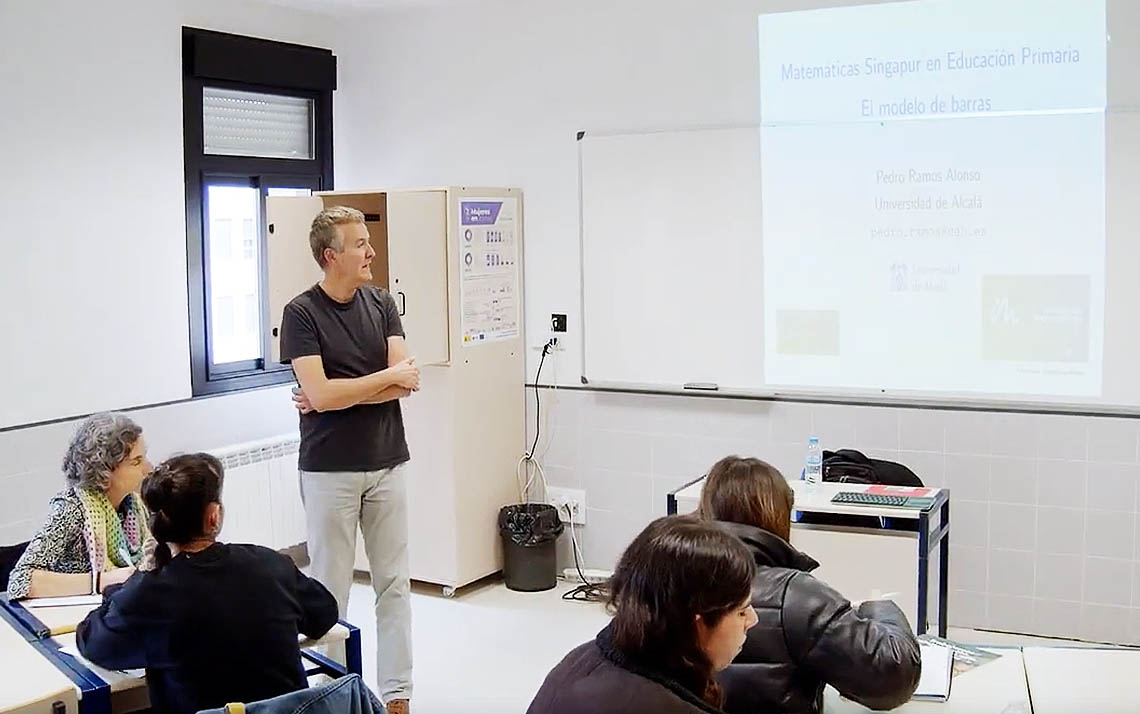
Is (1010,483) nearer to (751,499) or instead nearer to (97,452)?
(751,499)

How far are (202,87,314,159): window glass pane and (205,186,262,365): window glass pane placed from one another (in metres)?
0.22

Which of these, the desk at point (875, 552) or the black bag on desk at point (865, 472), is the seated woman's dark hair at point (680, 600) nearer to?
the desk at point (875, 552)

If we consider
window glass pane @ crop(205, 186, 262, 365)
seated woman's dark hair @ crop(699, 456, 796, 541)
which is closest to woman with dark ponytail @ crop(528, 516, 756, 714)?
seated woman's dark hair @ crop(699, 456, 796, 541)

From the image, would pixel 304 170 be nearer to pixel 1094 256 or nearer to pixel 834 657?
pixel 1094 256

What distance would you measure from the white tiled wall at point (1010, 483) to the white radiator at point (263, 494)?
194 centimetres

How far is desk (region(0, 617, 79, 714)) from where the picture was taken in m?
2.51

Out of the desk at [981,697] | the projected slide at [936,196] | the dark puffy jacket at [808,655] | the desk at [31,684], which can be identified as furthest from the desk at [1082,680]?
the projected slide at [936,196]

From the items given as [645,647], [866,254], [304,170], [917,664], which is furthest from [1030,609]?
[304,170]

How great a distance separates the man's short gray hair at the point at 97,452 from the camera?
3316 millimetres

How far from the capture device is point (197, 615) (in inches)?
101

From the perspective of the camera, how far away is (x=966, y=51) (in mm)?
4805

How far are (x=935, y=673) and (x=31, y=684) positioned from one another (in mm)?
1993

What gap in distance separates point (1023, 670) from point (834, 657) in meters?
0.61

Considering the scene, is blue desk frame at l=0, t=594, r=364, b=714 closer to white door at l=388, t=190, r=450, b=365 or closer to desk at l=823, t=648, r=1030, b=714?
desk at l=823, t=648, r=1030, b=714
